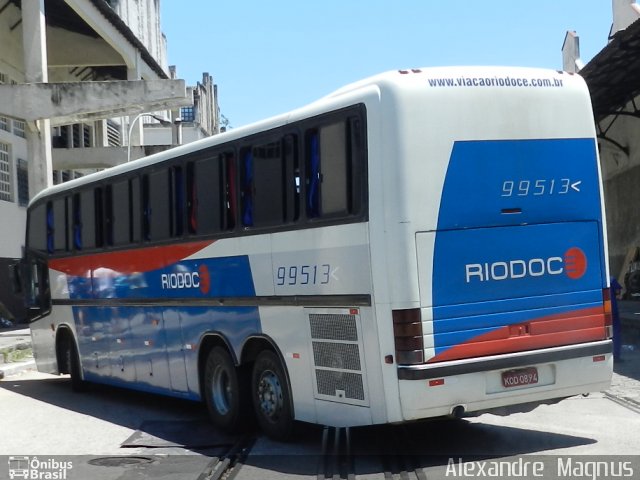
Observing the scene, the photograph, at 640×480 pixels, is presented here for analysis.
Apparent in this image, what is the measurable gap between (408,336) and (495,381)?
98 cm

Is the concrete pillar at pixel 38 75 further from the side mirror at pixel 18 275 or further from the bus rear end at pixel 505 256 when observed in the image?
the bus rear end at pixel 505 256

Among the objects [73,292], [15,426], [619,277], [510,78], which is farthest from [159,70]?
[510,78]

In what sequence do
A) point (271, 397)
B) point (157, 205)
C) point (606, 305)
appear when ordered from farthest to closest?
point (157, 205) < point (271, 397) < point (606, 305)

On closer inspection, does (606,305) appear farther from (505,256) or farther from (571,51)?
(571,51)

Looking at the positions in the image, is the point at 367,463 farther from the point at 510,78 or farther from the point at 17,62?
the point at 17,62

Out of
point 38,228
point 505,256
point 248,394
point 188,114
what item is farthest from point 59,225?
point 188,114

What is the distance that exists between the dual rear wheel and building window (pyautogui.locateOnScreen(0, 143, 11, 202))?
2056 cm

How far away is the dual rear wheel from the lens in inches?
388

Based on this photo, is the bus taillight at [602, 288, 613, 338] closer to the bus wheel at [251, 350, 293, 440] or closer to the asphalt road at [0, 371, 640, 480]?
the asphalt road at [0, 371, 640, 480]

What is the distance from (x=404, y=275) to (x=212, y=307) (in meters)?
3.49

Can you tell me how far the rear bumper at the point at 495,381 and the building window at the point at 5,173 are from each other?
24134 millimetres

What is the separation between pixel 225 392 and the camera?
1105cm

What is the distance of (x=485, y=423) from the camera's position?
10742mm

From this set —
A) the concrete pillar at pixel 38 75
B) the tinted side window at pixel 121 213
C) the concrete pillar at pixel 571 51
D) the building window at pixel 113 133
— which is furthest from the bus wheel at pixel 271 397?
the building window at pixel 113 133
